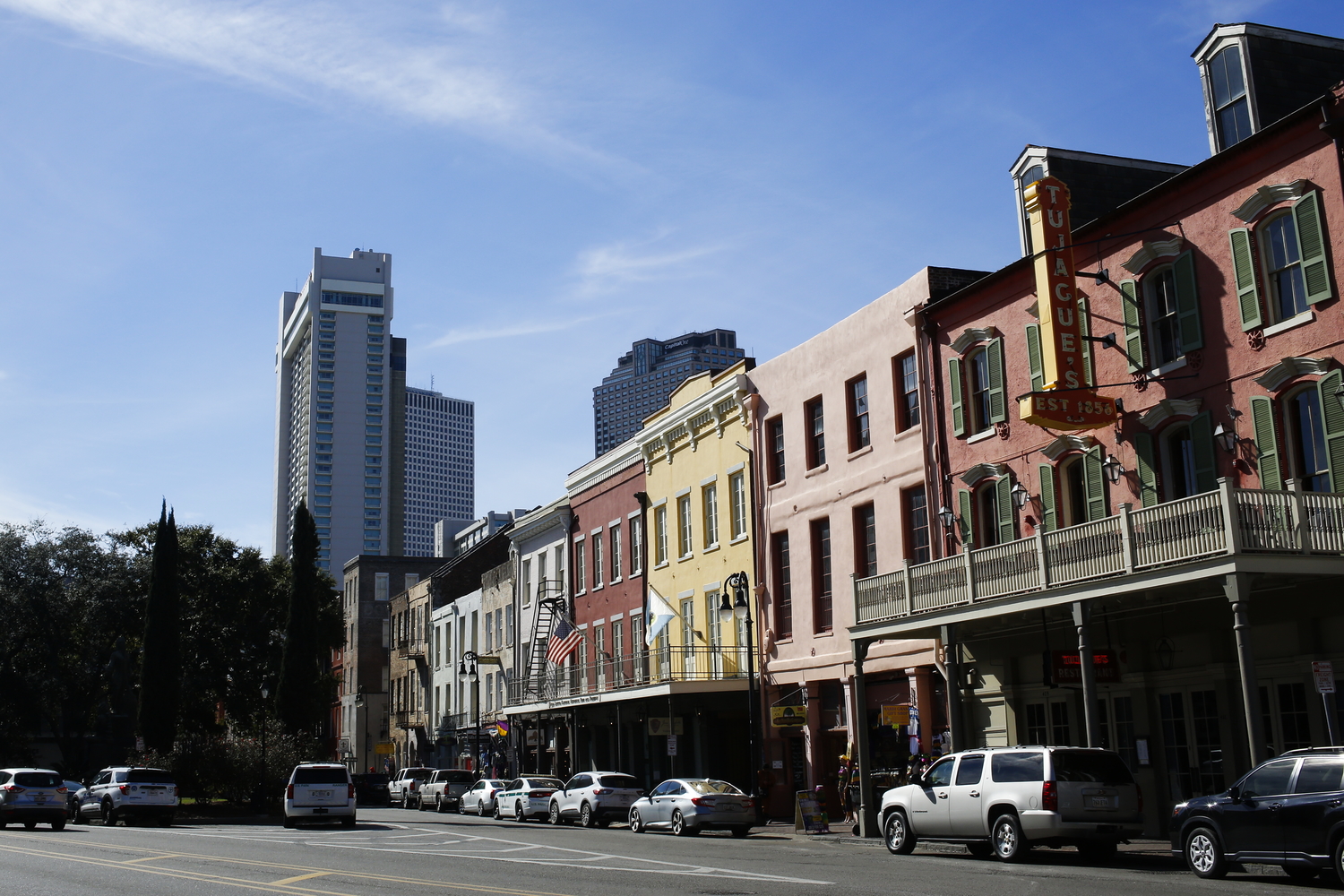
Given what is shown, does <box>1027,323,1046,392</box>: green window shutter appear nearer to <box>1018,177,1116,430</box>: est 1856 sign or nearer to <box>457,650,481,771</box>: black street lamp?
<box>1018,177,1116,430</box>: est 1856 sign

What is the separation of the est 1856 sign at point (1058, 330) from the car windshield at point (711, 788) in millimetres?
10291

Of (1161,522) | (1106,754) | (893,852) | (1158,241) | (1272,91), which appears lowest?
(893,852)

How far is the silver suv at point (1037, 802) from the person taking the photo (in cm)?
1702

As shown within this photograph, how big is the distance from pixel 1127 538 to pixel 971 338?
8.92m

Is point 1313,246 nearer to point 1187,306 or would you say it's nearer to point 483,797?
point 1187,306

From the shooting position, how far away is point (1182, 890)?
1323cm

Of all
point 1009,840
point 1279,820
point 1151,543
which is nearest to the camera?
point 1279,820

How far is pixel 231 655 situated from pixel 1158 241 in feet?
160

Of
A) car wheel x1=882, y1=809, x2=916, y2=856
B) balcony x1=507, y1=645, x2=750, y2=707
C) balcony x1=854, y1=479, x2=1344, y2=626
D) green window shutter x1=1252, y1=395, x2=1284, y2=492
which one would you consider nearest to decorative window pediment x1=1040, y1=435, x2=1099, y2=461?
balcony x1=854, y1=479, x2=1344, y2=626

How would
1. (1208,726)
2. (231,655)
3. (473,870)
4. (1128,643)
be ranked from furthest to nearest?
(231,655), (1128,643), (1208,726), (473,870)

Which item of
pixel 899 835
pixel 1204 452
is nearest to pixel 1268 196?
pixel 1204 452

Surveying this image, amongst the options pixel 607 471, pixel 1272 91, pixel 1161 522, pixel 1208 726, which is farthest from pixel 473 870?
pixel 607 471

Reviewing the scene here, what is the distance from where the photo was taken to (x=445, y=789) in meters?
45.5

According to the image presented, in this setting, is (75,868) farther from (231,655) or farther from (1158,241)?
(231,655)
